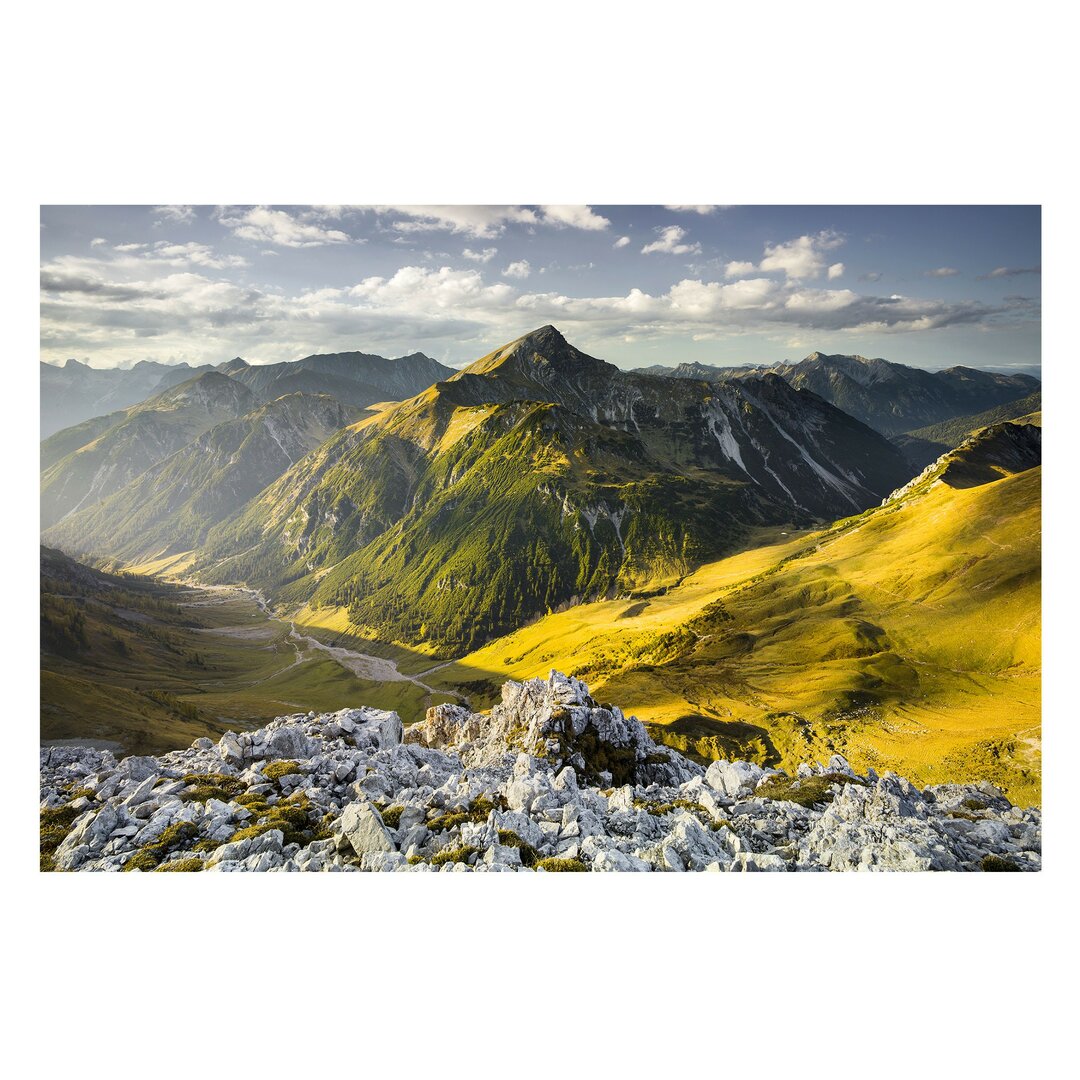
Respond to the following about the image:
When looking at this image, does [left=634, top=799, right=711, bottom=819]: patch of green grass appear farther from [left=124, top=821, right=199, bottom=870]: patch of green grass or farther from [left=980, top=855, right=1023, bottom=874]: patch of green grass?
[left=124, top=821, right=199, bottom=870]: patch of green grass

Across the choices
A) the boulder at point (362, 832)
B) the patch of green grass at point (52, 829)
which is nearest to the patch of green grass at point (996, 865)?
the boulder at point (362, 832)

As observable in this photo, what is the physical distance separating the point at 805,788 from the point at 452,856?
11.0m

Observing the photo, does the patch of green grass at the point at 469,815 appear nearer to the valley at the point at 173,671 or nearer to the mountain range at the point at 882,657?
the valley at the point at 173,671

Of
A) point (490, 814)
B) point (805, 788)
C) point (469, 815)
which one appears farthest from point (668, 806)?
point (469, 815)

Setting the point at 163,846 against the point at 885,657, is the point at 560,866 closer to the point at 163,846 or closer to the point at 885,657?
the point at 163,846

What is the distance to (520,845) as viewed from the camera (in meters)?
→ 13.1

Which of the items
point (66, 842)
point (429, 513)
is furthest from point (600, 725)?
point (429, 513)

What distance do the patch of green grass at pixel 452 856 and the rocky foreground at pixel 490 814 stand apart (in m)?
0.03

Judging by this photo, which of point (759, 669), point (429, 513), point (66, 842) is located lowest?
point (759, 669)

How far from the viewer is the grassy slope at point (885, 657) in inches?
1096

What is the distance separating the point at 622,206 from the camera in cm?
1712

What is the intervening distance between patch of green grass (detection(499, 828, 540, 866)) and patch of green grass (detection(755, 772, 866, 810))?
7.60 m
